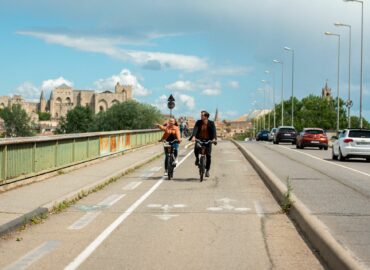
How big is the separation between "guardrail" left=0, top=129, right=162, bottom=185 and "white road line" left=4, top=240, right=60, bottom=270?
571cm

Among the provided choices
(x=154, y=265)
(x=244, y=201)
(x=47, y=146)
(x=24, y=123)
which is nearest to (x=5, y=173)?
(x=47, y=146)

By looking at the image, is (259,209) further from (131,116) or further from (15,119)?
(15,119)

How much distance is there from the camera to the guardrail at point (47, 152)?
14680 millimetres

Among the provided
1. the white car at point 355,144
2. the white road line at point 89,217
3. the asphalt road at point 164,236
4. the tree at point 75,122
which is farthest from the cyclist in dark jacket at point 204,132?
the tree at point 75,122

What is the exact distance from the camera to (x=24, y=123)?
138 meters

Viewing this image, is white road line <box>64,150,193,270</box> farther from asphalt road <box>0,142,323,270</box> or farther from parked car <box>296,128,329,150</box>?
parked car <box>296,128,329,150</box>

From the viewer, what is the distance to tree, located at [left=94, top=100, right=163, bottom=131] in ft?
378

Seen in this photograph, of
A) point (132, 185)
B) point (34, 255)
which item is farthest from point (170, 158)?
point (34, 255)

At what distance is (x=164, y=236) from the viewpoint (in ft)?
30.7

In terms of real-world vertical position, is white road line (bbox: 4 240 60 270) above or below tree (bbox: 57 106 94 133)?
below

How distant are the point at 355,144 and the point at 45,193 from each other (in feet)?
62.0

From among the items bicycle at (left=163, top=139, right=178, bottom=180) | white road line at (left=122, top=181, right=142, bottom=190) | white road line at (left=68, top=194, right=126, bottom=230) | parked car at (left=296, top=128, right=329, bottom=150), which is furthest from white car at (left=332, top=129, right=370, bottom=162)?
white road line at (left=68, top=194, right=126, bottom=230)

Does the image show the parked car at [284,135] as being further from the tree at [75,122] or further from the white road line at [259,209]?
the tree at [75,122]

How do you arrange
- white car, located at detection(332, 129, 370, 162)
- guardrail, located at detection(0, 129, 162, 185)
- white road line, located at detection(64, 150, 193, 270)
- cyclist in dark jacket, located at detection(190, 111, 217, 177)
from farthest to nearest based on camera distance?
white car, located at detection(332, 129, 370, 162), cyclist in dark jacket, located at detection(190, 111, 217, 177), guardrail, located at detection(0, 129, 162, 185), white road line, located at detection(64, 150, 193, 270)
